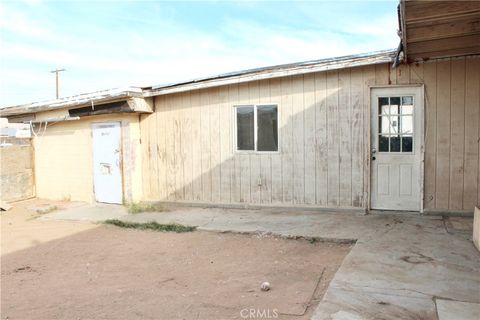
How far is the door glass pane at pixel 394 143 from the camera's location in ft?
22.5

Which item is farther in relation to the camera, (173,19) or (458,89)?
(173,19)

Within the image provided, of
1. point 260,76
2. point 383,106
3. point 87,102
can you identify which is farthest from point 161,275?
point 87,102

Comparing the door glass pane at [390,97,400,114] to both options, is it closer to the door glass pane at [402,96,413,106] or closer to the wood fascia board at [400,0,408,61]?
the door glass pane at [402,96,413,106]

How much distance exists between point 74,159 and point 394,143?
728cm

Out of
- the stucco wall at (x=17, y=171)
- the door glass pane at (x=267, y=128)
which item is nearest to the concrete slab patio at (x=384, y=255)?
the door glass pane at (x=267, y=128)

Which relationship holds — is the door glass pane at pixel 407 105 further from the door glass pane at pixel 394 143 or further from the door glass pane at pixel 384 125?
the door glass pane at pixel 394 143

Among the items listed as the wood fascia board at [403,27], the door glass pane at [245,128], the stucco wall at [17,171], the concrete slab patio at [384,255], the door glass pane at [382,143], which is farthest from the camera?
the stucco wall at [17,171]

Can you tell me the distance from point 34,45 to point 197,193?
583 inches

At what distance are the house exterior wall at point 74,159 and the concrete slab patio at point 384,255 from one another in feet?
3.62

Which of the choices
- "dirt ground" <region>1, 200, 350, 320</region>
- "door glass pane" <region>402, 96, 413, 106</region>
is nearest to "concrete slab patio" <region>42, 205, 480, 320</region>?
"dirt ground" <region>1, 200, 350, 320</region>

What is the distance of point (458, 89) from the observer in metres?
6.45

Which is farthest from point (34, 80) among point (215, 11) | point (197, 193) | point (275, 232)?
point (275, 232)

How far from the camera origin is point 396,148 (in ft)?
22.6

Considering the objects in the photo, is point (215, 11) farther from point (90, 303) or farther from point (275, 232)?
point (90, 303)
